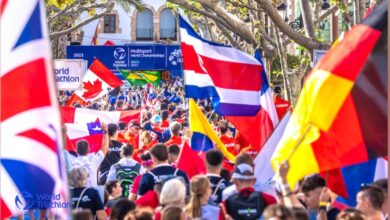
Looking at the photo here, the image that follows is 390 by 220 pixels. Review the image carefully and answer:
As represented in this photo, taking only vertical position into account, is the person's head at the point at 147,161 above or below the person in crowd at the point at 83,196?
above

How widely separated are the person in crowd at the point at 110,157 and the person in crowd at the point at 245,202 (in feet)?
19.7

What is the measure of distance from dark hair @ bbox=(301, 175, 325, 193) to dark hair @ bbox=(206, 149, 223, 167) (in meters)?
1.46

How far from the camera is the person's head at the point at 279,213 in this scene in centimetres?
693

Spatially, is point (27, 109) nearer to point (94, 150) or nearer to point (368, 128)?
point (368, 128)

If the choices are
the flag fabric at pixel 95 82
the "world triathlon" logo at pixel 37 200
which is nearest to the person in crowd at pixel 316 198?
the "world triathlon" logo at pixel 37 200

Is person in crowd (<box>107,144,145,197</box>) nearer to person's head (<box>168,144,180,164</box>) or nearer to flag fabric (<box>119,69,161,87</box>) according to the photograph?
person's head (<box>168,144,180,164</box>)

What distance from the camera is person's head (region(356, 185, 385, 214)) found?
8203 millimetres

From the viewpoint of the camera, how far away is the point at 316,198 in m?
8.96

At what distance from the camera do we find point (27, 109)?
6.84 meters

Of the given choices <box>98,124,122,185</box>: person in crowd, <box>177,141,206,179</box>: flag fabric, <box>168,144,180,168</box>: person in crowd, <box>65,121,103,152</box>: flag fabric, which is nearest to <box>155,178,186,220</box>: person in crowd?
<box>177,141,206,179</box>: flag fabric

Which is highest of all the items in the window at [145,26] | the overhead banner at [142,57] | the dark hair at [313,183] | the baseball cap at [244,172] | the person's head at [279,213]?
the window at [145,26]

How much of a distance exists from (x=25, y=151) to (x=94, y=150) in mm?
8574

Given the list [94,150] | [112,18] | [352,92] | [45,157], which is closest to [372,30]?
[352,92]

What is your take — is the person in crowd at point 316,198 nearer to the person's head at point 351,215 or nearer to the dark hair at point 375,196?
the dark hair at point 375,196
